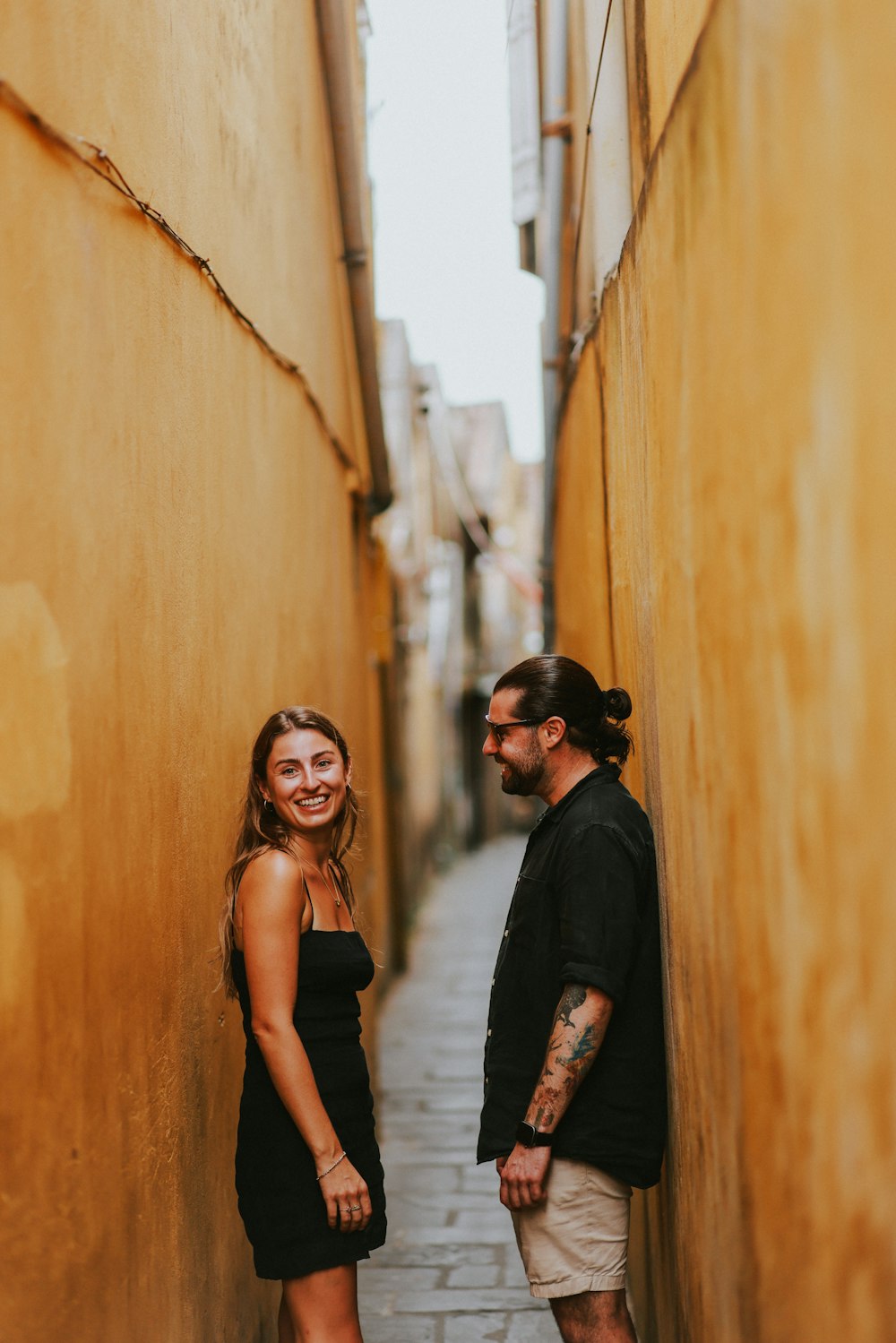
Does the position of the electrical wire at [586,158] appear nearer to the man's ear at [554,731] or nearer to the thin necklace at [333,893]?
the man's ear at [554,731]

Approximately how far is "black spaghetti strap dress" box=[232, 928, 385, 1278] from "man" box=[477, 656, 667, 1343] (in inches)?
11.3

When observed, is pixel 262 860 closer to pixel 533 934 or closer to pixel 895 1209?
pixel 533 934

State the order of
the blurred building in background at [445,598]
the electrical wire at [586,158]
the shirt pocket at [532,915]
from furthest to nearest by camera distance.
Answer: the blurred building in background at [445,598] → the electrical wire at [586,158] → the shirt pocket at [532,915]

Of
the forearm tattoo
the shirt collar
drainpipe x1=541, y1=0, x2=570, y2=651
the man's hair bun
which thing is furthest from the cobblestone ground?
drainpipe x1=541, y1=0, x2=570, y2=651

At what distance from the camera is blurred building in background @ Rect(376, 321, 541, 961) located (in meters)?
15.0

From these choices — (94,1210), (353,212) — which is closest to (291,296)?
(353,212)

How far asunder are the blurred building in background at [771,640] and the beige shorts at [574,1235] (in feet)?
0.54

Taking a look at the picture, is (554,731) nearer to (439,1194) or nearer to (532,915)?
(532,915)

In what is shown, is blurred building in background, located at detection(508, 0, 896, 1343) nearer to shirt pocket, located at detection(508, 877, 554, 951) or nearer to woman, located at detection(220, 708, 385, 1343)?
shirt pocket, located at detection(508, 877, 554, 951)

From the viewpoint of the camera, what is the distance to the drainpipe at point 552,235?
6473 millimetres

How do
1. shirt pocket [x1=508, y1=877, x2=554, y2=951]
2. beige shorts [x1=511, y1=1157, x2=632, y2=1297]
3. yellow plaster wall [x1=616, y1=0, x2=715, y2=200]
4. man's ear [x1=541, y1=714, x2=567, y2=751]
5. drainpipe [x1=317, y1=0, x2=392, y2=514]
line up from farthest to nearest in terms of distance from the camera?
drainpipe [x1=317, y1=0, x2=392, y2=514] < man's ear [x1=541, y1=714, x2=567, y2=751] < shirt pocket [x1=508, y1=877, x2=554, y2=951] < beige shorts [x1=511, y1=1157, x2=632, y2=1297] < yellow plaster wall [x1=616, y1=0, x2=715, y2=200]

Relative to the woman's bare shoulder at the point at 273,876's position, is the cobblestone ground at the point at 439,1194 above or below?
below

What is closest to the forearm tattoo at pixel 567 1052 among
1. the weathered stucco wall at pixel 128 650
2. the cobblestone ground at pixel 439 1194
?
the weathered stucco wall at pixel 128 650

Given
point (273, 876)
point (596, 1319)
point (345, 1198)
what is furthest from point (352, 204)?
point (596, 1319)
